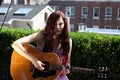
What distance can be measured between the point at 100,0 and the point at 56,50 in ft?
161

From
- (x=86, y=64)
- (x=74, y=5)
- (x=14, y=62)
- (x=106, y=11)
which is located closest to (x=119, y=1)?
(x=106, y=11)

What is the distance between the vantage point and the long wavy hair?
412 cm

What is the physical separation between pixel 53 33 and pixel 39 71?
0.46 m

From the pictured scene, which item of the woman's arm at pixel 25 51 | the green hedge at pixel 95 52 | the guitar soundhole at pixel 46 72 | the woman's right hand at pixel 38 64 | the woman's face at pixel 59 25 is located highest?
the woman's face at pixel 59 25

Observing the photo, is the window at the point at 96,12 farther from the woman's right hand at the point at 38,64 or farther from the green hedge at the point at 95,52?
the woman's right hand at the point at 38,64

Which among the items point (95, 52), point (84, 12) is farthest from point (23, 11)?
point (95, 52)

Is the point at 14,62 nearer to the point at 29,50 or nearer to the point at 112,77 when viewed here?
the point at 29,50

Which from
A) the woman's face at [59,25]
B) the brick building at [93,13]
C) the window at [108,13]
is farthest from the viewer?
the window at [108,13]

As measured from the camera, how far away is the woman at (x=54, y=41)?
13.5 feet

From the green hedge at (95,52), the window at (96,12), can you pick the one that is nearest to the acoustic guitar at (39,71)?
the green hedge at (95,52)

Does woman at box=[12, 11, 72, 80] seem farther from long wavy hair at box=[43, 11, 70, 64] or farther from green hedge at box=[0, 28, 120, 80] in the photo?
green hedge at box=[0, 28, 120, 80]

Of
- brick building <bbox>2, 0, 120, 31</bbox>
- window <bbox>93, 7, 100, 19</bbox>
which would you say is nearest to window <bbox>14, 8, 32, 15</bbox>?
brick building <bbox>2, 0, 120, 31</bbox>

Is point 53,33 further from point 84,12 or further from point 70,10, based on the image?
point 70,10

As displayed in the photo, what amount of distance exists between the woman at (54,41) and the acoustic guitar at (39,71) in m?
0.06
